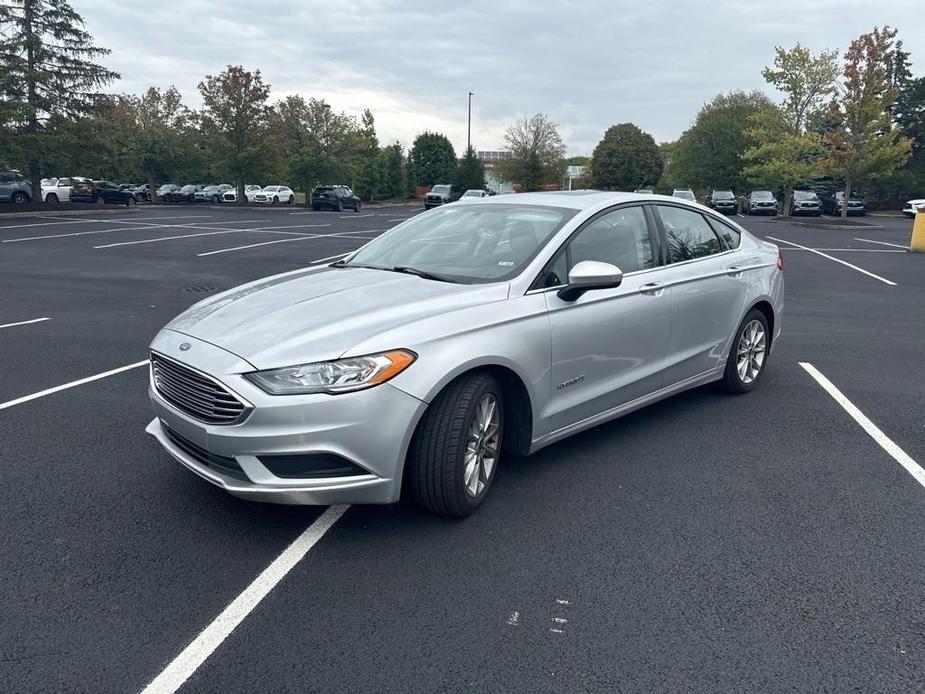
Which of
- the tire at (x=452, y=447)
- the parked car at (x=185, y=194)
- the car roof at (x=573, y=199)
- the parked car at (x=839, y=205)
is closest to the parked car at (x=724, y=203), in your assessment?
the parked car at (x=839, y=205)

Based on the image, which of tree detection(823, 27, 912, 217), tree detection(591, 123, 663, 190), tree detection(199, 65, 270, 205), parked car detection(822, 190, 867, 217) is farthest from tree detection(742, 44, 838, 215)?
tree detection(591, 123, 663, 190)

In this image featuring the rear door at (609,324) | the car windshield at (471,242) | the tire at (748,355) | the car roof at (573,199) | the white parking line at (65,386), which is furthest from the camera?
the tire at (748,355)

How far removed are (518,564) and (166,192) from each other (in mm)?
55425

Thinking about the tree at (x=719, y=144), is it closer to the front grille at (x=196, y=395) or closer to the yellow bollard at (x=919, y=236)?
the yellow bollard at (x=919, y=236)

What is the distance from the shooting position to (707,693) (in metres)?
2.49

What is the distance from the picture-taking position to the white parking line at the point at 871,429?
4.46m

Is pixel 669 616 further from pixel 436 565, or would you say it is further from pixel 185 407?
pixel 185 407

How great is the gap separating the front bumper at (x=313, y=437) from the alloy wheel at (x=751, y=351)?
3.48m

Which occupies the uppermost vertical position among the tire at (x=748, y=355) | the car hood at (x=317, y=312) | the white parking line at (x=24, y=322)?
the car hood at (x=317, y=312)

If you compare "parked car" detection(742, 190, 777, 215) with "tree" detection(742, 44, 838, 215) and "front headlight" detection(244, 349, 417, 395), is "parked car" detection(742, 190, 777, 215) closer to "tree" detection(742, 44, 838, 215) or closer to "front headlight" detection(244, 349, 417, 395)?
"tree" detection(742, 44, 838, 215)

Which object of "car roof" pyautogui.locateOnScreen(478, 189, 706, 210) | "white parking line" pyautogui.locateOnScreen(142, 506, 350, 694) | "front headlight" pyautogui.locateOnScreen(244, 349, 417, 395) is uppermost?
"car roof" pyautogui.locateOnScreen(478, 189, 706, 210)

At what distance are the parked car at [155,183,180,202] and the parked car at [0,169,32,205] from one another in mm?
19273

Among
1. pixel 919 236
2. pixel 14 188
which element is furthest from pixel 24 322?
pixel 14 188

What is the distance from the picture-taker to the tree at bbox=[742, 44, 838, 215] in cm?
3303
